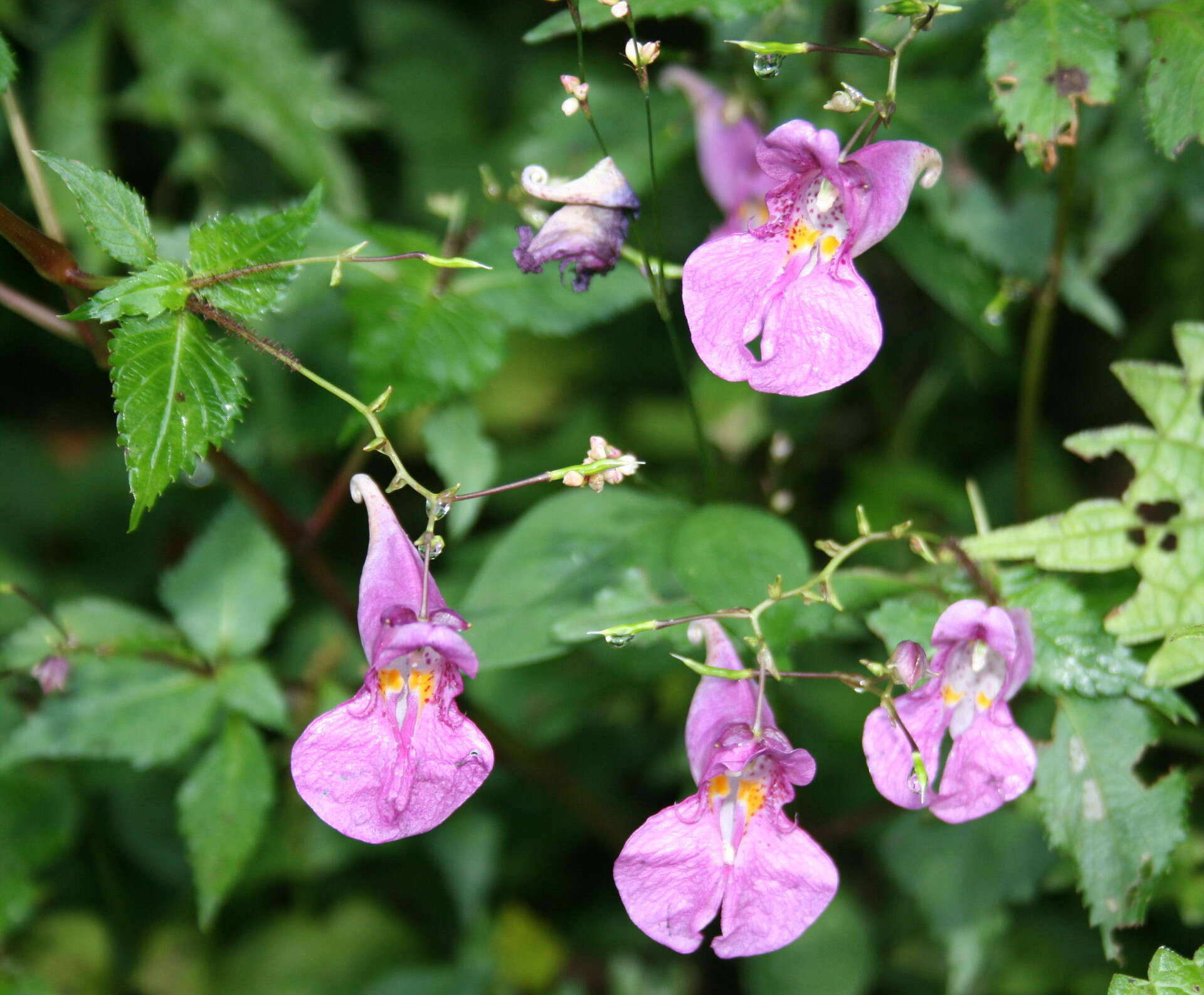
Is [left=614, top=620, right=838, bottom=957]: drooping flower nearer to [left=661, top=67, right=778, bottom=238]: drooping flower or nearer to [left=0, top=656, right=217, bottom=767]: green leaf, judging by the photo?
[left=0, top=656, right=217, bottom=767]: green leaf

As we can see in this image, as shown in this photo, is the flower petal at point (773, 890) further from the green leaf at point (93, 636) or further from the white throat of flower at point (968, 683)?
the green leaf at point (93, 636)

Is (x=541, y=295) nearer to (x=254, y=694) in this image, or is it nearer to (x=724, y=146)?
(x=724, y=146)

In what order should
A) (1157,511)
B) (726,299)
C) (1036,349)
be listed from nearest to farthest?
(726,299) < (1036,349) < (1157,511)

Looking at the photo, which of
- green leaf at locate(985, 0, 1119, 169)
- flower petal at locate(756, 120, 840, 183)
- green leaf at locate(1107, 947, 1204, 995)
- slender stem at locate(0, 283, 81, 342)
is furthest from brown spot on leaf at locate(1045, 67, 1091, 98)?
slender stem at locate(0, 283, 81, 342)

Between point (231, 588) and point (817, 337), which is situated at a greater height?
point (817, 337)

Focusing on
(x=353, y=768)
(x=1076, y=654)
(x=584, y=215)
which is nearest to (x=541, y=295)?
(x=584, y=215)

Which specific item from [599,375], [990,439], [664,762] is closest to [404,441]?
[599,375]
